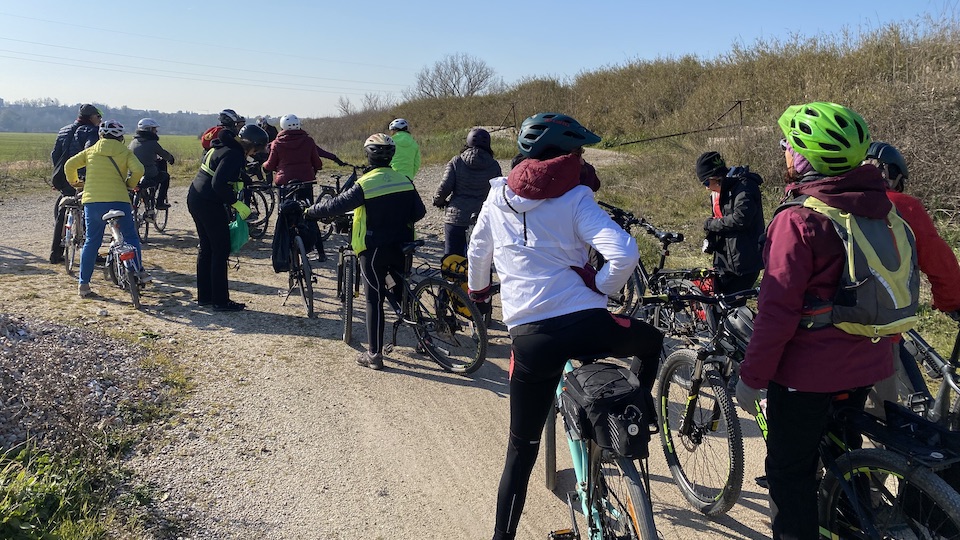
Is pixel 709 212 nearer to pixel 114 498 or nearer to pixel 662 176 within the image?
pixel 662 176

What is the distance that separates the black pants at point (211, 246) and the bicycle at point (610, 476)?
5328 millimetres

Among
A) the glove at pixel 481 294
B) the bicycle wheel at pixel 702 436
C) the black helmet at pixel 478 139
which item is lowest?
the bicycle wheel at pixel 702 436

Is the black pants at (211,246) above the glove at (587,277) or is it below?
below

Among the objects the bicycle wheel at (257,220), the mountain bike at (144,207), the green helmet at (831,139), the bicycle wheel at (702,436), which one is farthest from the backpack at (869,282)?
the mountain bike at (144,207)

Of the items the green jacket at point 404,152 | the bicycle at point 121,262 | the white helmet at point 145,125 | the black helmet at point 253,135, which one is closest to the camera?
the black helmet at point 253,135

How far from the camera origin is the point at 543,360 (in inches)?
106

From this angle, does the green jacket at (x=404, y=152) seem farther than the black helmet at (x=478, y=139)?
Yes

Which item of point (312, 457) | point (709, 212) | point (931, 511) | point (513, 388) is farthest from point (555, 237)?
point (709, 212)

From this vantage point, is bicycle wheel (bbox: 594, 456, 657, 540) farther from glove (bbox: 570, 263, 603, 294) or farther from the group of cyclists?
glove (bbox: 570, 263, 603, 294)

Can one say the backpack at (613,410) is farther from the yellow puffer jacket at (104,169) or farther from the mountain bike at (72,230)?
the mountain bike at (72,230)

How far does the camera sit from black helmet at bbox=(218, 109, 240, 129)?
35.1 ft

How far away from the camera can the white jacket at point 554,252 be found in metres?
2.70

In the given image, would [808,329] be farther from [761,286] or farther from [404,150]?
[404,150]

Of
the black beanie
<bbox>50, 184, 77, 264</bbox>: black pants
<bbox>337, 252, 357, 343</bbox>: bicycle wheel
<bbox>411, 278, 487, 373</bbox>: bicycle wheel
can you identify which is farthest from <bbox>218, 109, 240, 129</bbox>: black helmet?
the black beanie
